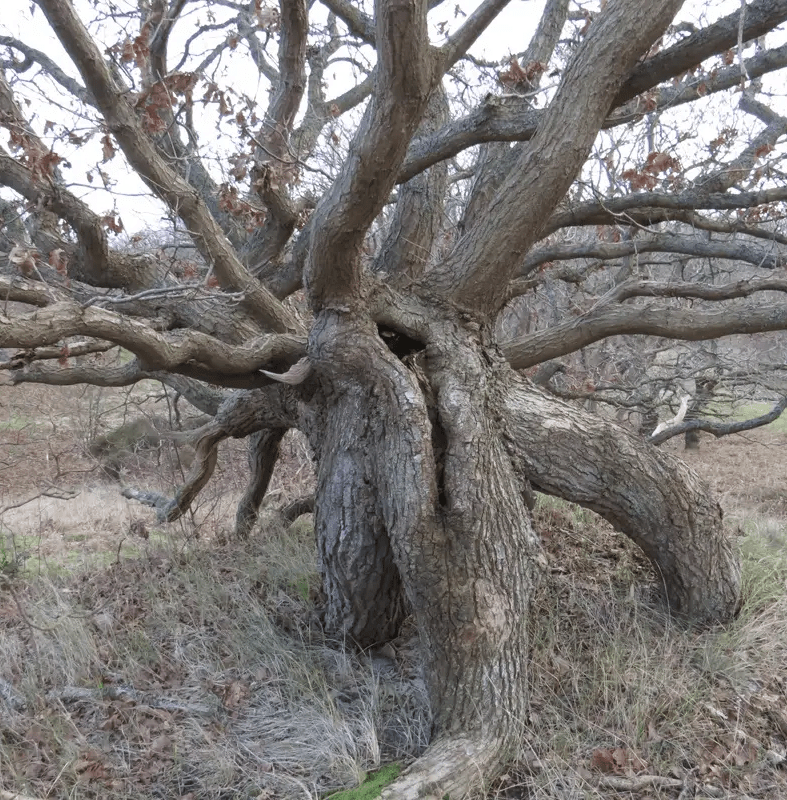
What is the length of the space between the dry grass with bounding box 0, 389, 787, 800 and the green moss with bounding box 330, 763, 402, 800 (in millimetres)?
80

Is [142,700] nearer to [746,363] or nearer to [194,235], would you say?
[194,235]

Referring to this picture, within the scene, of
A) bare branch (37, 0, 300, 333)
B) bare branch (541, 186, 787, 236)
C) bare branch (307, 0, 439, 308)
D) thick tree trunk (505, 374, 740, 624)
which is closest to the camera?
bare branch (307, 0, 439, 308)

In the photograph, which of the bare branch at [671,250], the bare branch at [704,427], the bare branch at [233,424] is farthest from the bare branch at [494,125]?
the bare branch at [704,427]

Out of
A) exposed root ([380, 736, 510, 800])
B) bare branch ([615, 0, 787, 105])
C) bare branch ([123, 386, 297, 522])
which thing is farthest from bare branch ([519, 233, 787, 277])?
exposed root ([380, 736, 510, 800])

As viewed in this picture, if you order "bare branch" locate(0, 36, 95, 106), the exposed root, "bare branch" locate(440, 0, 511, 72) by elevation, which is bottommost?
the exposed root

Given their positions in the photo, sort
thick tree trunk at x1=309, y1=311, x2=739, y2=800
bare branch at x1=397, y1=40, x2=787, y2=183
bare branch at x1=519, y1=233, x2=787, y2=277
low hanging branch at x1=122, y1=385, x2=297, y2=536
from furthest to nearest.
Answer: bare branch at x1=519, y1=233, x2=787, y2=277 → low hanging branch at x1=122, y1=385, x2=297, y2=536 → bare branch at x1=397, y1=40, x2=787, y2=183 → thick tree trunk at x1=309, y1=311, x2=739, y2=800

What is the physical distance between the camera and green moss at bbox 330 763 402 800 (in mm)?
2477

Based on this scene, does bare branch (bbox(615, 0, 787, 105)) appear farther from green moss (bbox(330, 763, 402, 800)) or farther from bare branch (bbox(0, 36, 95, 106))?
bare branch (bbox(0, 36, 95, 106))

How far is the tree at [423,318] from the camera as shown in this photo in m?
2.88

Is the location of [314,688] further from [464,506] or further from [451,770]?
[464,506]

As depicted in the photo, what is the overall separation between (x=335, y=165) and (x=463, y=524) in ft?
21.5

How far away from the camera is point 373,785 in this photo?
2.54 m

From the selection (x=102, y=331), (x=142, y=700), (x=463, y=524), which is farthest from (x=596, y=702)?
(x=102, y=331)

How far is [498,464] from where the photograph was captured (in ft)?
10.9
